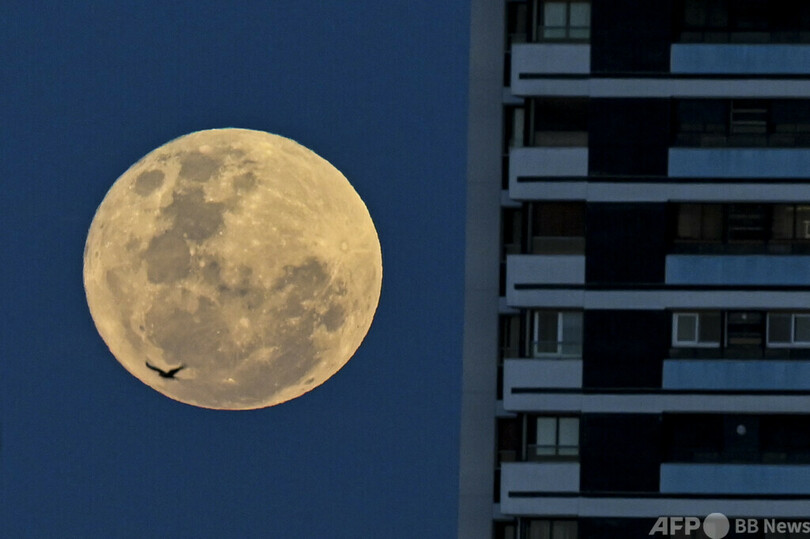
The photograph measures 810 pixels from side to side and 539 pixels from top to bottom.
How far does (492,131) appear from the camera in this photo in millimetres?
61750

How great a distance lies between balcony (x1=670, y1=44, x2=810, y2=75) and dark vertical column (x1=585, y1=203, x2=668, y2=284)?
168 inches

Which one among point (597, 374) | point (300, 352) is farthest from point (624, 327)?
point (300, 352)

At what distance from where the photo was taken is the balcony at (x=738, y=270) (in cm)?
6009

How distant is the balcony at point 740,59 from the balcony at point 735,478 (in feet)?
37.9

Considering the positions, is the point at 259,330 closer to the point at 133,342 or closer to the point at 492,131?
the point at 133,342

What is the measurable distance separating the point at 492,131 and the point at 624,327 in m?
7.21

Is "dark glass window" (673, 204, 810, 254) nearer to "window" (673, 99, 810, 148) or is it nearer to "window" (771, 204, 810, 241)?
"window" (771, 204, 810, 241)

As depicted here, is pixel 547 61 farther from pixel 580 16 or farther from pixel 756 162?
pixel 756 162

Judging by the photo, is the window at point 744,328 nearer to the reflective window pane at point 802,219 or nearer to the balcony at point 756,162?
the reflective window pane at point 802,219

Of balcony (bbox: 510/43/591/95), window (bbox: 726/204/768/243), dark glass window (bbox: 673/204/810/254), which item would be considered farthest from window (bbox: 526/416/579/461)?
balcony (bbox: 510/43/591/95)

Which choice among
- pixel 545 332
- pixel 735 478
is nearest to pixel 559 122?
pixel 545 332

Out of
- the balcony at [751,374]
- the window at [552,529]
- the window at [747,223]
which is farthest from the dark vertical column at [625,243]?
the window at [552,529]

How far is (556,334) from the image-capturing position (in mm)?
60781

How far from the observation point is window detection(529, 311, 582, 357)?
60.6m
